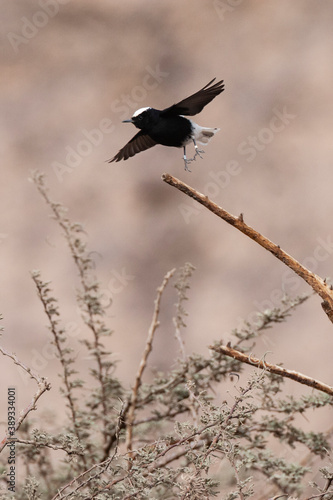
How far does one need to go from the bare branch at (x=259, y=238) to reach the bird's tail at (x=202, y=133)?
0.38ft

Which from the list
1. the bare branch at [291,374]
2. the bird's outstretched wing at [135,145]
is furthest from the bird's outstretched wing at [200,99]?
the bare branch at [291,374]

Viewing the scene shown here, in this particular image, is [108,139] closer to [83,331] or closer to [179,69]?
[179,69]

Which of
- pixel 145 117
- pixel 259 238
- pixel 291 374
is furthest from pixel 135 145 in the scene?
pixel 291 374

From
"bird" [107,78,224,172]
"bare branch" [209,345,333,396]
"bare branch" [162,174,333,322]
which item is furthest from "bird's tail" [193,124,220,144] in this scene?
"bare branch" [209,345,333,396]

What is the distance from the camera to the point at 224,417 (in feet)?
1.63

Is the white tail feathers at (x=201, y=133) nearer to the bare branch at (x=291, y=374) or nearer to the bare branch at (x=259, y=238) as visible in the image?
the bare branch at (x=259, y=238)

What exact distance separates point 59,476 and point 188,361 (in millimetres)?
281

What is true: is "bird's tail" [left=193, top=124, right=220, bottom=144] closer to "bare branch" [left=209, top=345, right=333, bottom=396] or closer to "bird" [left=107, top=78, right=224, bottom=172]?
"bird" [left=107, top=78, right=224, bottom=172]

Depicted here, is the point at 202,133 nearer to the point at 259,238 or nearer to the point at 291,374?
the point at 259,238

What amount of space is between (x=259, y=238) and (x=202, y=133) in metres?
0.16

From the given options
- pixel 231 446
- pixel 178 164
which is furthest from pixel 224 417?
pixel 178 164

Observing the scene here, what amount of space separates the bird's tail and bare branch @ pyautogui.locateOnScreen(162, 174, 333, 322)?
12 centimetres

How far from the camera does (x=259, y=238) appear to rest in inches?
24.2

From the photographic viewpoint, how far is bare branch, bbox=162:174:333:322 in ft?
1.98
